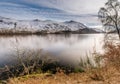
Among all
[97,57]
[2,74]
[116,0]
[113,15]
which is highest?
[116,0]

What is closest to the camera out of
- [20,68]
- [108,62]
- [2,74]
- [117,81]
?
[117,81]

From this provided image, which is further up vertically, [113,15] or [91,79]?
[113,15]

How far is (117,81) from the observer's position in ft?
25.7

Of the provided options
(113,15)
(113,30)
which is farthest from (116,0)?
(113,30)

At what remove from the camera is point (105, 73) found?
8688mm

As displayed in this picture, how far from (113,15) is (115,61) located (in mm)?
27572

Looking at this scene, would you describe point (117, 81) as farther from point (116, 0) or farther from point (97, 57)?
point (116, 0)

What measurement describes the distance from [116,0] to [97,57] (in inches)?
1137

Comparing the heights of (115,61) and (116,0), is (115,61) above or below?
below

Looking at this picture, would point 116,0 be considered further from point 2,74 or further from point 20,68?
point 2,74

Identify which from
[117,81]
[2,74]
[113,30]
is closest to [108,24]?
[113,30]

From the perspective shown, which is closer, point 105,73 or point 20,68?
point 105,73

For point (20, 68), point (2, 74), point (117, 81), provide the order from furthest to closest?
point (20, 68), point (2, 74), point (117, 81)

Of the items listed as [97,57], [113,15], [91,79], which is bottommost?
[91,79]
